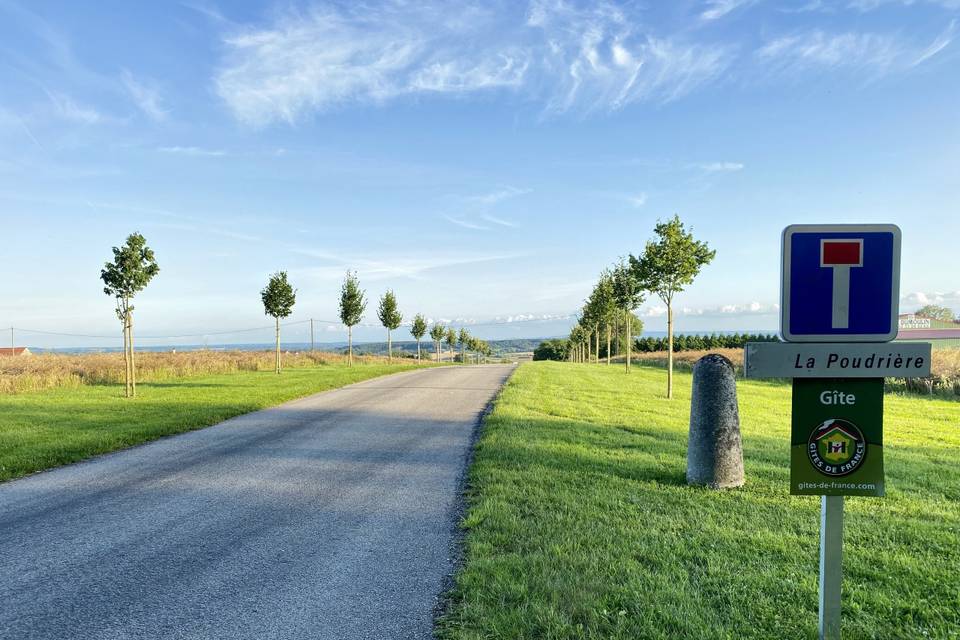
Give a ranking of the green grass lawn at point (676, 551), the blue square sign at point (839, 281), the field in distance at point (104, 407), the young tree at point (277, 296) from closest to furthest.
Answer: the blue square sign at point (839, 281)
the green grass lawn at point (676, 551)
the field in distance at point (104, 407)
the young tree at point (277, 296)

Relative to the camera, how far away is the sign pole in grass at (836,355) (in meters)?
2.70

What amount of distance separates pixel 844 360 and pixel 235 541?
15.7 ft

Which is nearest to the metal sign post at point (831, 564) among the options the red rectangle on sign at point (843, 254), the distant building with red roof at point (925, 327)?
the red rectangle on sign at point (843, 254)

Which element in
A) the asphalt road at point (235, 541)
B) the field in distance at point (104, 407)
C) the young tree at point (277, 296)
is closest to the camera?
the asphalt road at point (235, 541)

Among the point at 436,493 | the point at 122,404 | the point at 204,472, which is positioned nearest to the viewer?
the point at 436,493

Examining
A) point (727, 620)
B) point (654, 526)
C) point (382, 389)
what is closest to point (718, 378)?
point (654, 526)

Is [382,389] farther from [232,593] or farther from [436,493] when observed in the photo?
[232,593]

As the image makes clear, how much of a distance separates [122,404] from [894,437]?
17.4 m

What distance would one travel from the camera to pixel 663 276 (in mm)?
15492

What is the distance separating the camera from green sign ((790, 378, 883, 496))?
280 cm

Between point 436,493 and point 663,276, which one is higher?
point 663,276

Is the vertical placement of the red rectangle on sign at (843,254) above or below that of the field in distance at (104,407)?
above

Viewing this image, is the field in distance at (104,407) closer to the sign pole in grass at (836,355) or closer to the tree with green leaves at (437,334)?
the sign pole in grass at (836,355)

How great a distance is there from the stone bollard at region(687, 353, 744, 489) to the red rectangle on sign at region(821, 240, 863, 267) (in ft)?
11.3
